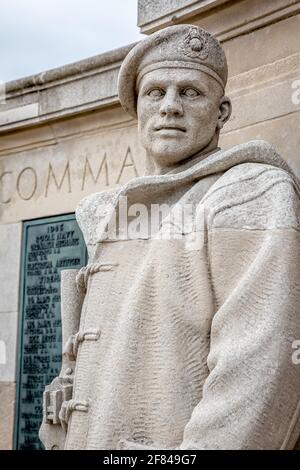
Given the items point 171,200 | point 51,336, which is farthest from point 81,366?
point 51,336

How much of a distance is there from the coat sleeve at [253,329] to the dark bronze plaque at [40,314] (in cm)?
322

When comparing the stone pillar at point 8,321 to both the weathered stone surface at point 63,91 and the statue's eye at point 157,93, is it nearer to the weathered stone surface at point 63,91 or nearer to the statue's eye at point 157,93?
the weathered stone surface at point 63,91

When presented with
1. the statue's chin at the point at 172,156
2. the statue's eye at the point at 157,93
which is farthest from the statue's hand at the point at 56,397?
the statue's eye at the point at 157,93

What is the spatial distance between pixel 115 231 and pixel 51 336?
2.98 meters

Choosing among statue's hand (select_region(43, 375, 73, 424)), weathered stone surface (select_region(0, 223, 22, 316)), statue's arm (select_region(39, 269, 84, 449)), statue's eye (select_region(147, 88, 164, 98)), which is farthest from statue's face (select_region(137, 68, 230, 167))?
weathered stone surface (select_region(0, 223, 22, 316))

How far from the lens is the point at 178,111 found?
4023 millimetres

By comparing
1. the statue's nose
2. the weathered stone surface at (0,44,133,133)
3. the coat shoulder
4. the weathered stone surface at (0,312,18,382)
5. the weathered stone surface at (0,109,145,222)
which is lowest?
the weathered stone surface at (0,312,18,382)

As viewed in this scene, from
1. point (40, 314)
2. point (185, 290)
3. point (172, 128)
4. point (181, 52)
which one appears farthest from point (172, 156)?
point (40, 314)

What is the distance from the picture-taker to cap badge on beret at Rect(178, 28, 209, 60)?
4.06 meters

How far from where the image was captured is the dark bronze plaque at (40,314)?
6828 millimetres

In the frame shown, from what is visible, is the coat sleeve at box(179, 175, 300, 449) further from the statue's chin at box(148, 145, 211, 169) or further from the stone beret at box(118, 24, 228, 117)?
the stone beret at box(118, 24, 228, 117)

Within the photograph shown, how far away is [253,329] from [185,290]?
39 cm

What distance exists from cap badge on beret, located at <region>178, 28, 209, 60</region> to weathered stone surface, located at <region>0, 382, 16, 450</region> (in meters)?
3.80

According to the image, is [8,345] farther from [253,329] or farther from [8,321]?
[253,329]
